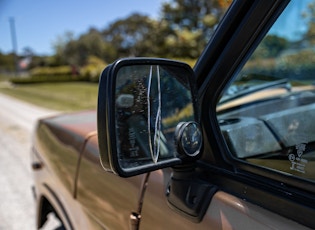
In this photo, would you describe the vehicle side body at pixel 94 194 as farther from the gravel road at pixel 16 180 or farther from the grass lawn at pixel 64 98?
the grass lawn at pixel 64 98

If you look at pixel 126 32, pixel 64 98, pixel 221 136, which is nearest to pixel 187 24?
pixel 64 98

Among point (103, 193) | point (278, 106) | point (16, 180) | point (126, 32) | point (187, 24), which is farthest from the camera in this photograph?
point (126, 32)

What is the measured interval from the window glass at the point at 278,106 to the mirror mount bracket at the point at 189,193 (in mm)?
190

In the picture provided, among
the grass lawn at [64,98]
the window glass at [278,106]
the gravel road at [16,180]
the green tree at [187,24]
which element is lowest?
the grass lawn at [64,98]

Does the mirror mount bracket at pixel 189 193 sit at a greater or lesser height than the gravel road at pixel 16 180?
greater

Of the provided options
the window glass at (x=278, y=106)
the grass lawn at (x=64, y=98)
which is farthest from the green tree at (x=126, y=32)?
the window glass at (x=278, y=106)

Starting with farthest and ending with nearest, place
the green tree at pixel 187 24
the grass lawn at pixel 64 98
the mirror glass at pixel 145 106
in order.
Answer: the green tree at pixel 187 24
the grass lawn at pixel 64 98
the mirror glass at pixel 145 106

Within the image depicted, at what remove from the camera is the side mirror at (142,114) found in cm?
99

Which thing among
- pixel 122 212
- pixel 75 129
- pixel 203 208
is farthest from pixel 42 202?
pixel 203 208

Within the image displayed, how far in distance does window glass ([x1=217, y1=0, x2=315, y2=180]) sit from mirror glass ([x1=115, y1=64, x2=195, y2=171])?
0.90 feet

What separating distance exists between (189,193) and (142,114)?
33cm

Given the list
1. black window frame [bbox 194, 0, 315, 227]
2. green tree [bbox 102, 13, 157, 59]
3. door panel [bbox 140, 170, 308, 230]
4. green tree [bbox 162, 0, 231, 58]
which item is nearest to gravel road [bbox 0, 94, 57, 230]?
door panel [bbox 140, 170, 308, 230]

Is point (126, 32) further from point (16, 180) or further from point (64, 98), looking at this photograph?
point (16, 180)

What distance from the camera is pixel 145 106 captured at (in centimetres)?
109
